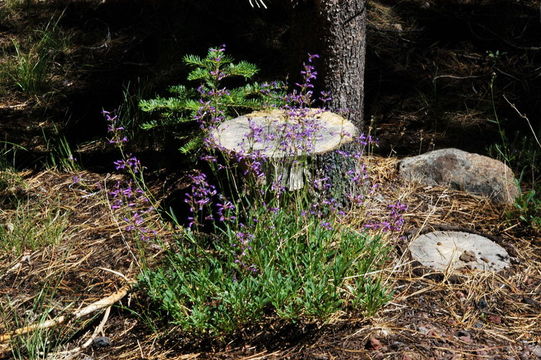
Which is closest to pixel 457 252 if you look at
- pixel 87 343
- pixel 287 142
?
pixel 287 142

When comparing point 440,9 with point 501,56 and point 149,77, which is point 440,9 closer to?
point 501,56

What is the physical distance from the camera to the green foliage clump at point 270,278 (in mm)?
2713

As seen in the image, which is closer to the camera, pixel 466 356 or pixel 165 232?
pixel 466 356

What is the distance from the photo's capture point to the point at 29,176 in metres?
4.50

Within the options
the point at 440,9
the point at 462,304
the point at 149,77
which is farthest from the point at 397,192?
the point at 440,9

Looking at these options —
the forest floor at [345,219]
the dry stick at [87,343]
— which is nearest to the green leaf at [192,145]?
the forest floor at [345,219]

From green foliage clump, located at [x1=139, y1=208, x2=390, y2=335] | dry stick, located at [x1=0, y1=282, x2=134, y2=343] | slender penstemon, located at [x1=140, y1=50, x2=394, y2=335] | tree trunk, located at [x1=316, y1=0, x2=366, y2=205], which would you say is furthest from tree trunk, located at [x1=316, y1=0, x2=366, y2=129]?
dry stick, located at [x1=0, y1=282, x2=134, y2=343]

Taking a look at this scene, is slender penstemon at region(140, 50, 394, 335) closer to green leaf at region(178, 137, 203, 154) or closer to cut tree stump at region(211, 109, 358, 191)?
cut tree stump at region(211, 109, 358, 191)

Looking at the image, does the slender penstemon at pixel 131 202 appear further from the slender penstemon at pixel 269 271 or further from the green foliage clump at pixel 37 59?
the green foliage clump at pixel 37 59

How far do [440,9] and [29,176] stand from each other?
4.53 metres

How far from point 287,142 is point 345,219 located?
0.70 metres

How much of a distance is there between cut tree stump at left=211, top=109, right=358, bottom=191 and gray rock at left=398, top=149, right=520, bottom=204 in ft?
Answer: 3.06

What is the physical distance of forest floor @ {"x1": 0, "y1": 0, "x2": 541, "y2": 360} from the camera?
9.53 ft

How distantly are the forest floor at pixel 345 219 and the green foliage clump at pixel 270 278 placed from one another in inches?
6.0
